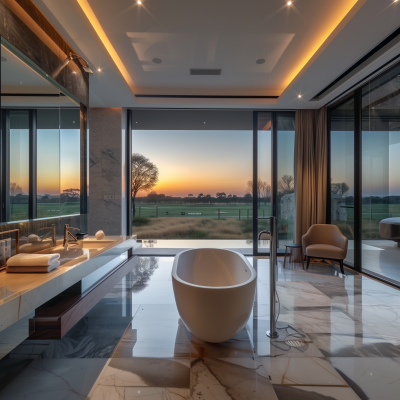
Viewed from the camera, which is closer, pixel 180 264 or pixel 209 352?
pixel 209 352

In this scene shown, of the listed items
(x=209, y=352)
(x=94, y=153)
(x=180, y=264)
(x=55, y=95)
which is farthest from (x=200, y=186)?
(x=209, y=352)

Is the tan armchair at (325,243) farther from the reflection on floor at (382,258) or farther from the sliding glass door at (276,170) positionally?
the sliding glass door at (276,170)

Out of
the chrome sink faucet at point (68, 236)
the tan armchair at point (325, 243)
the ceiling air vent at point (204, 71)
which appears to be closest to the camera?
the chrome sink faucet at point (68, 236)

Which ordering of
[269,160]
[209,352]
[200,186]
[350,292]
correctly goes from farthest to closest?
[200,186] → [269,160] → [350,292] → [209,352]

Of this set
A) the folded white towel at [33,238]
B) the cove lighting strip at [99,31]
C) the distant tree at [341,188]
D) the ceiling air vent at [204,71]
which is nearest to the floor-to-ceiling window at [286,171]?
the distant tree at [341,188]

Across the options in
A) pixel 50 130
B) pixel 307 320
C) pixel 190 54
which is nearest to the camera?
pixel 50 130

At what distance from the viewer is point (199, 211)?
698cm

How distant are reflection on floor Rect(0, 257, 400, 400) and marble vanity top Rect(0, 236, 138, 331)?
65 cm

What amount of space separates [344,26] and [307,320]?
286 centimetres

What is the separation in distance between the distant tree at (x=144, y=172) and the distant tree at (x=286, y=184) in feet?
10.3

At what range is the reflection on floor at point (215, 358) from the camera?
5.12 feet

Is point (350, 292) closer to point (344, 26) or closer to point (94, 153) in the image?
point (344, 26)

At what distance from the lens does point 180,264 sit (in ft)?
9.86

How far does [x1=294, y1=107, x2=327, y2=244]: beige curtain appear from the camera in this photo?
4875 mm
